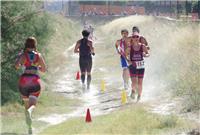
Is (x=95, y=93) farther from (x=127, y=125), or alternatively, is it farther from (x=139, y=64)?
(x=127, y=125)

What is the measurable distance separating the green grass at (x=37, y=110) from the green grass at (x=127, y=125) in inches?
48.0

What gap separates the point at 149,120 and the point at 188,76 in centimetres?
296

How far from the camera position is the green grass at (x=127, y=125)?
1284 centimetres

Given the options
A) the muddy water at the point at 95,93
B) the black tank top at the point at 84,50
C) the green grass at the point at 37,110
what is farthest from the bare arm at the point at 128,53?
the green grass at the point at 37,110

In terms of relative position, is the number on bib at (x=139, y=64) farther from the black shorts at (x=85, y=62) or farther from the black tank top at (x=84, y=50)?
the black tank top at (x=84, y=50)

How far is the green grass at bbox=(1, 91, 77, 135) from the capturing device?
1597cm

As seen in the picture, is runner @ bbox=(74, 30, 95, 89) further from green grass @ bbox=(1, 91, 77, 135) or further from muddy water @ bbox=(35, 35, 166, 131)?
green grass @ bbox=(1, 91, 77, 135)

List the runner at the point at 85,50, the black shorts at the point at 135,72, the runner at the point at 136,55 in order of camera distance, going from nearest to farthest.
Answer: the runner at the point at 85,50, the runner at the point at 136,55, the black shorts at the point at 135,72

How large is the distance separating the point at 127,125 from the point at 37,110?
6484 millimetres

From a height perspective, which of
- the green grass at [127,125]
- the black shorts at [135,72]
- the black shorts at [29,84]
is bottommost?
the green grass at [127,125]

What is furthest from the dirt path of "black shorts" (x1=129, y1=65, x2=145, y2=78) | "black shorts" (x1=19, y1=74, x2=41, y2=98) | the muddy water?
"black shorts" (x1=19, y1=74, x2=41, y2=98)

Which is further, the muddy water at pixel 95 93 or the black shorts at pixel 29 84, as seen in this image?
the muddy water at pixel 95 93

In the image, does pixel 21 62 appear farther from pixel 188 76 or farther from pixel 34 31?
pixel 34 31

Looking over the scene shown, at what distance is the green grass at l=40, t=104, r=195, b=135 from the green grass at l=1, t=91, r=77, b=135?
4.00 feet
